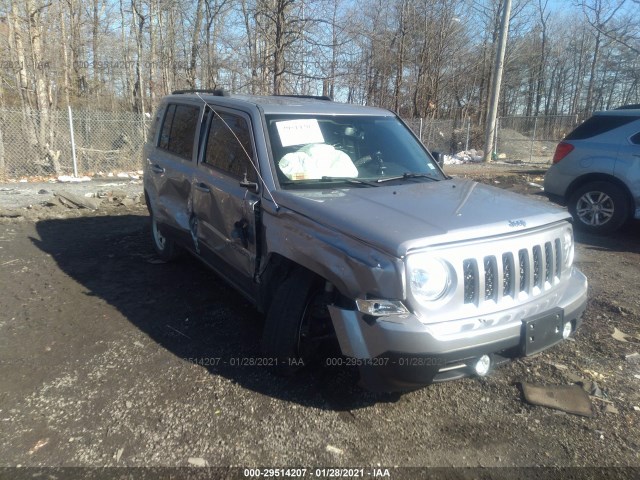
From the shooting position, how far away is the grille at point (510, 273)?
267cm

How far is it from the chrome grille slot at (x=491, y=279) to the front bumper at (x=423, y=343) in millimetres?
109

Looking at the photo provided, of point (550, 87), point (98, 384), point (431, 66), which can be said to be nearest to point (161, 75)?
point (431, 66)

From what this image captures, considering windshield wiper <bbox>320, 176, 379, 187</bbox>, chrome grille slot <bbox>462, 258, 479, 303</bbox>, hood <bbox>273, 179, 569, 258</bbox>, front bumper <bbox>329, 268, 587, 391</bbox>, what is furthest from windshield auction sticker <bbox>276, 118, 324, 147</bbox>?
chrome grille slot <bbox>462, 258, 479, 303</bbox>

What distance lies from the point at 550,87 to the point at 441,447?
148ft

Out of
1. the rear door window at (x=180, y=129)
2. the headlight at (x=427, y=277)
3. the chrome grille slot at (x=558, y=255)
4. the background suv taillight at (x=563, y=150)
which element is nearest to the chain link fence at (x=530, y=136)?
the background suv taillight at (x=563, y=150)

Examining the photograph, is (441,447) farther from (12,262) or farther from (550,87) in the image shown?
(550,87)

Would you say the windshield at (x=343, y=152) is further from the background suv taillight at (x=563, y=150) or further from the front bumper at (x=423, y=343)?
the background suv taillight at (x=563, y=150)

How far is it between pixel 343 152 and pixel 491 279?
1718 millimetres

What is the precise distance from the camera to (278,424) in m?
2.97

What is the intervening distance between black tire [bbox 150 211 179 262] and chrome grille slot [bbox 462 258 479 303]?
3873mm

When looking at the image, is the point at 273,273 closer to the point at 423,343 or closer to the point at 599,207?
the point at 423,343

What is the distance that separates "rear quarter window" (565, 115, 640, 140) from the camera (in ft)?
23.8

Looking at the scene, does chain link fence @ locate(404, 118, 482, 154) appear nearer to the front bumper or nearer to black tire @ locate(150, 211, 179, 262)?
black tire @ locate(150, 211, 179, 262)

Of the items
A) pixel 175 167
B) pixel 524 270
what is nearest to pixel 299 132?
A: pixel 175 167
